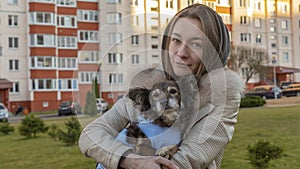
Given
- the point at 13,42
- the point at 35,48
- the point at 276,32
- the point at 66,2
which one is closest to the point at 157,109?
the point at 35,48

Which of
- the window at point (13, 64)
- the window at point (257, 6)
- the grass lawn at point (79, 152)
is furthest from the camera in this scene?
the window at point (257, 6)

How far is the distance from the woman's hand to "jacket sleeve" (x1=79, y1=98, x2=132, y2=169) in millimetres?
36

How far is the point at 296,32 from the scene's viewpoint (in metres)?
44.1

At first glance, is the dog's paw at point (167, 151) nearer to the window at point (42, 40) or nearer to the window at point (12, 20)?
the window at point (42, 40)

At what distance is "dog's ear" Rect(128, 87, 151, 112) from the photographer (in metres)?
1.27

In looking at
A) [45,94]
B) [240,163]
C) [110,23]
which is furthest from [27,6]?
[110,23]

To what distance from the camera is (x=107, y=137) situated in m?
1.33

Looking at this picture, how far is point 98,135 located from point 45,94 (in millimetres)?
34952

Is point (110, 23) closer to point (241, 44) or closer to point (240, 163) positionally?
point (240, 163)

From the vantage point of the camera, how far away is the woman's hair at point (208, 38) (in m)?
1.37

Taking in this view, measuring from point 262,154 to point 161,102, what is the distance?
554 centimetres

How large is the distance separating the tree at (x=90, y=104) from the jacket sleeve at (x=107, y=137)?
1.2 inches

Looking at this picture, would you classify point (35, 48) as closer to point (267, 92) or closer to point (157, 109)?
point (267, 92)

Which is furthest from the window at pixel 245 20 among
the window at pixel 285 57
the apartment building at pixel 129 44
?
the apartment building at pixel 129 44
